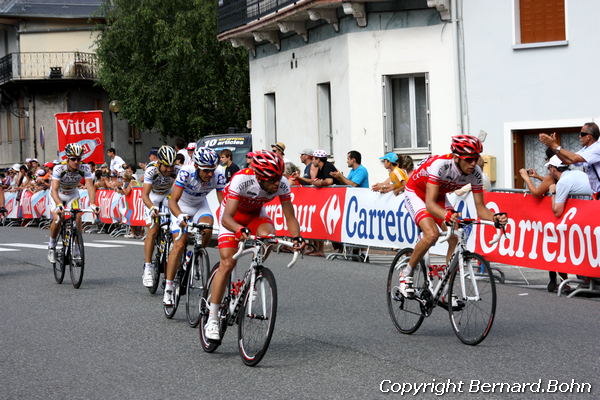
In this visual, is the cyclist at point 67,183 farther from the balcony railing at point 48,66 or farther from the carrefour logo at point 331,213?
the balcony railing at point 48,66

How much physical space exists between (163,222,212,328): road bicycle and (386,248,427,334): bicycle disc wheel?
1.86 metres

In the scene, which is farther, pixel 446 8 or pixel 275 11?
pixel 275 11

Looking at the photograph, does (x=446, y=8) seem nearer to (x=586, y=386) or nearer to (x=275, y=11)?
(x=275, y=11)

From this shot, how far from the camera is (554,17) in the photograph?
22.1 metres

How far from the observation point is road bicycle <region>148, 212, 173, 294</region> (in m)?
12.6

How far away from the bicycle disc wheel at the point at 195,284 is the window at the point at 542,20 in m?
13.8

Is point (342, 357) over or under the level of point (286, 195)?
under

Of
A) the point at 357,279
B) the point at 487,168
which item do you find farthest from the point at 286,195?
the point at 487,168

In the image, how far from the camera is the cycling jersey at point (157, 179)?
1289cm

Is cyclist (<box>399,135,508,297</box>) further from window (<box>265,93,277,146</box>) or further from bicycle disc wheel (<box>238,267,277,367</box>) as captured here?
window (<box>265,93,277,146</box>)

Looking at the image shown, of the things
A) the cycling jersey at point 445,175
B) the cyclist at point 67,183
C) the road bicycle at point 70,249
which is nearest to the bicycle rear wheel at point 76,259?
the road bicycle at point 70,249

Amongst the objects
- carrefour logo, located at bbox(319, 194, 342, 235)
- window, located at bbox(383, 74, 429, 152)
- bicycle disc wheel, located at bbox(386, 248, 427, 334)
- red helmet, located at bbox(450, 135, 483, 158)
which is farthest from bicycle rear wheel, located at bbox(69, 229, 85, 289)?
window, located at bbox(383, 74, 429, 152)

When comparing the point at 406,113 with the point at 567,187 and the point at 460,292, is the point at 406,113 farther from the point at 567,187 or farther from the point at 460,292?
the point at 460,292

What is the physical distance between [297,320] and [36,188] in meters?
23.6
